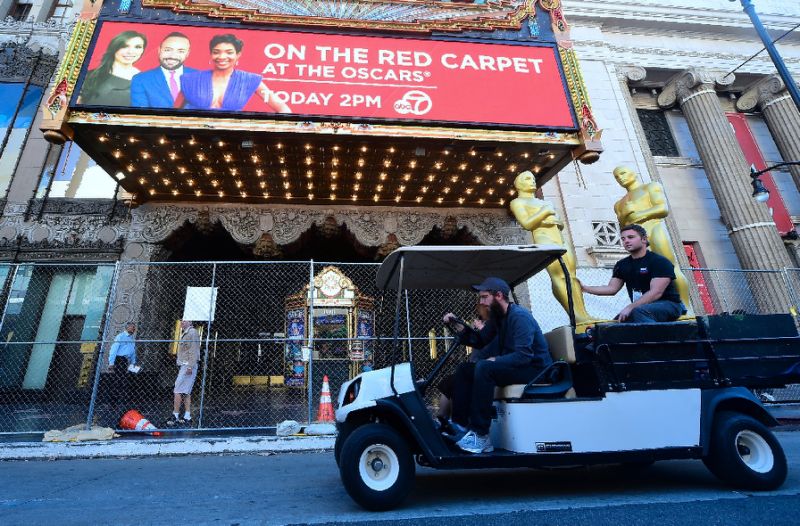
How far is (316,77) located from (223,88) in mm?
2137

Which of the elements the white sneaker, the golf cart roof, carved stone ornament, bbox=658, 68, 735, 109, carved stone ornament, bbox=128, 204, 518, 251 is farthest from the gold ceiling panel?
→ carved stone ornament, bbox=658, 68, 735, 109

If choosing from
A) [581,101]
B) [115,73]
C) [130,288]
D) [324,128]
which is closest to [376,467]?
[324,128]

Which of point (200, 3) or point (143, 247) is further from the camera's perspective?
point (143, 247)

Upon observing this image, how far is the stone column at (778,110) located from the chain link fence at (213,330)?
5964 mm

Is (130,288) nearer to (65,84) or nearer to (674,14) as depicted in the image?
(65,84)

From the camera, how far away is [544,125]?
973 centimetres

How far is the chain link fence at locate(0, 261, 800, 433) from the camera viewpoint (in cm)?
896

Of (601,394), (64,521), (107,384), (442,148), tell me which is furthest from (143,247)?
(601,394)

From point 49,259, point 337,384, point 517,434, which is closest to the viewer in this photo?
point 517,434

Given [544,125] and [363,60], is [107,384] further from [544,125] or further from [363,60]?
[544,125]

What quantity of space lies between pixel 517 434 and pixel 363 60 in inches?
369

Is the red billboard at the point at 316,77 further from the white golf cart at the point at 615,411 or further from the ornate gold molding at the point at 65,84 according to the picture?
the white golf cart at the point at 615,411

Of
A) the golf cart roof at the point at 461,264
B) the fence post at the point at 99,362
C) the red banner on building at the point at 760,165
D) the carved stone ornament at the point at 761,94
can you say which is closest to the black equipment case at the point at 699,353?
the golf cart roof at the point at 461,264

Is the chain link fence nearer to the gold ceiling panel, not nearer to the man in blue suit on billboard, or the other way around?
the gold ceiling panel
